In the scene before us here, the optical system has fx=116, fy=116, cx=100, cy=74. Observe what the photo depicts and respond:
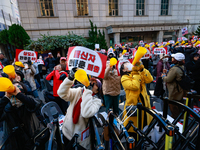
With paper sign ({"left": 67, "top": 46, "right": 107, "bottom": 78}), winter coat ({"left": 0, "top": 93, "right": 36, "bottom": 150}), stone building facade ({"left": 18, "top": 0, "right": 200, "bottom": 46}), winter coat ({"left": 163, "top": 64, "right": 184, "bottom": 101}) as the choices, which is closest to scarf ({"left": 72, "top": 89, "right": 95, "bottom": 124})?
paper sign ({"left": 67, "top": 46, "right": 107, "bottom": 78})

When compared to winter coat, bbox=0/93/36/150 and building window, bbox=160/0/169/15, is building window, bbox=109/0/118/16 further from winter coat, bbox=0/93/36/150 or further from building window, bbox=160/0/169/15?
winter coat, bbox=0/93/36/150

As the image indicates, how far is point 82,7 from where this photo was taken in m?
15.1

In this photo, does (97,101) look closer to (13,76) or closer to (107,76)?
(107,76)

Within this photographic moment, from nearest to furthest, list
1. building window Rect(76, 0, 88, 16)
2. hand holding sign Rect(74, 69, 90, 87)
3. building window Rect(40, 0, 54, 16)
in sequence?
hand holding sign Rect(74, 69, 90, 87) → building window Rect(40, 0, 54, 16) → building window Rect(76, 0, 88, 16)

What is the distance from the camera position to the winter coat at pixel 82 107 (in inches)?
62.2

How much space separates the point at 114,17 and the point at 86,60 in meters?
→ 16.5

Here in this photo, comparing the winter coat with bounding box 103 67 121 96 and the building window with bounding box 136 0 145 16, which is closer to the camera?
the winter coat with bounding box 103 67 121 96

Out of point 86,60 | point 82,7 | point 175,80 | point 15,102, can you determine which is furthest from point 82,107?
point 82,7

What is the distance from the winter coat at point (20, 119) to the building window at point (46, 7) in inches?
622

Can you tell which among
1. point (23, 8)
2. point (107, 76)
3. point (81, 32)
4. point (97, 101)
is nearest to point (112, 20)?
point (81, 32)

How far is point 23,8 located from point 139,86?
1714cm

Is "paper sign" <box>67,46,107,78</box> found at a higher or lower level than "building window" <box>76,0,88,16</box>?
lower

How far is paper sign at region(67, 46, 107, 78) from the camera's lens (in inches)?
71.4

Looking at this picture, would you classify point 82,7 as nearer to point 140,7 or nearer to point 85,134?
point 140,7
